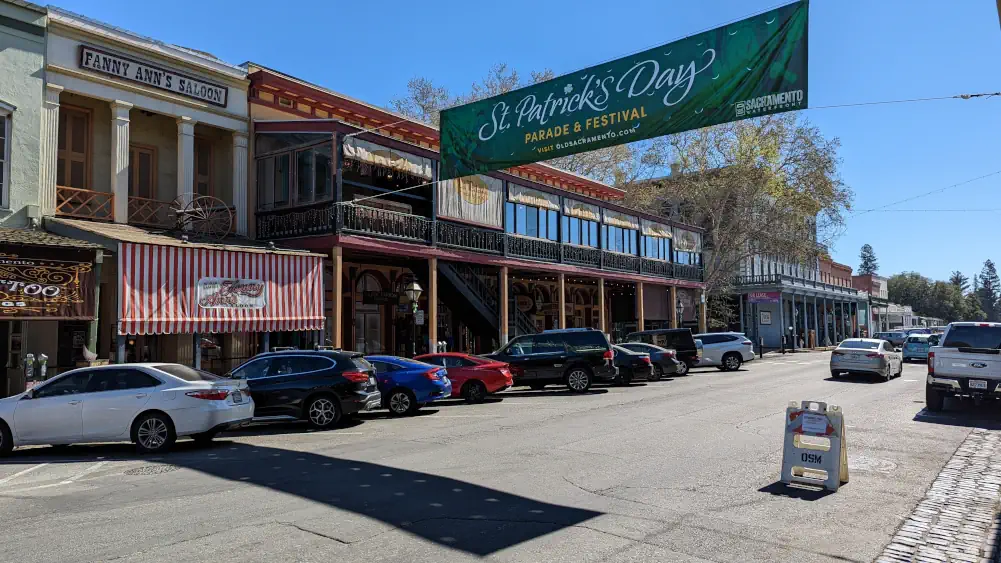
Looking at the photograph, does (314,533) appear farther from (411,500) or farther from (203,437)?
(203,437)

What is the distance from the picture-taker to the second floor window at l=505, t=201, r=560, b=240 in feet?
90.8

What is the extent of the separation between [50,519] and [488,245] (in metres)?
20.2

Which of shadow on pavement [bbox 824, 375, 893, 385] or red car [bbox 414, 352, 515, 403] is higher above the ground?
red car [bbox 414, 352, 515, 403]

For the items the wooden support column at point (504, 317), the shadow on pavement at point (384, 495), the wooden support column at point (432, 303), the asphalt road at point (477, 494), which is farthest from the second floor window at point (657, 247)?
the shadow on pavement at point (384, 495)

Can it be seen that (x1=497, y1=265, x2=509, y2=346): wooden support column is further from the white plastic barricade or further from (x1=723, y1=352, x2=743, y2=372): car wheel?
the white plastic barricade

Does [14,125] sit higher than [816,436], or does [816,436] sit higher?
[14,125]

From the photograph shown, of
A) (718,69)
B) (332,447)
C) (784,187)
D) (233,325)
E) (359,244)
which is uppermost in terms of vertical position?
(784,187)

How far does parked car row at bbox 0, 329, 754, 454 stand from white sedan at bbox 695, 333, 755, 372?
1115cm

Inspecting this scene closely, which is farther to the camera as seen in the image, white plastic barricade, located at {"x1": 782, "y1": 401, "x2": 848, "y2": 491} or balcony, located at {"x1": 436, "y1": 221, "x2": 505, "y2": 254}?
balcony, located at {"x1": 436, "y1": 221, "x2": 505, "y2": 254}

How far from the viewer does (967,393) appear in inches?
555

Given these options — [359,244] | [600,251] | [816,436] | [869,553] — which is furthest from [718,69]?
[600,251]

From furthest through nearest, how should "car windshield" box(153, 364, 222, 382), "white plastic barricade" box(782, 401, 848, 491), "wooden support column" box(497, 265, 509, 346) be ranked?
"wooden support column" box(497, 265, 509, 346), "car windshield" box(153, 364, 222, 382), "white plastic barricade" box(782, 401, 848, 491)

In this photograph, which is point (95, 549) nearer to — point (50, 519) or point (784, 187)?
point (50, 519)

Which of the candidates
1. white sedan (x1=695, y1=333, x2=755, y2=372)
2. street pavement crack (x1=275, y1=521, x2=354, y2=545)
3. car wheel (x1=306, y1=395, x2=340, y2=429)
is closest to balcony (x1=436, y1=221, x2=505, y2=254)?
white sedan (x1=695, y1=333, x2=755, y2=372)
